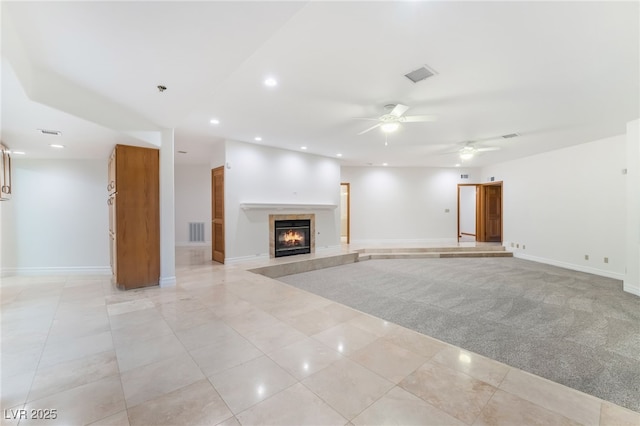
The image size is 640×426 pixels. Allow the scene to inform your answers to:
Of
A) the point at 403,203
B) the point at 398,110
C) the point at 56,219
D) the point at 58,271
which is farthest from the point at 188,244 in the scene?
the point at 398,110

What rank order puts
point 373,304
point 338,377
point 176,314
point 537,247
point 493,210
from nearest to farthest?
point 338,377 < point 176,314 < point 373,304 < point 537,247 < point 493,210

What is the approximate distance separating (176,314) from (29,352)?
3.80 ft

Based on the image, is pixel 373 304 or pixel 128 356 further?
pixel 373 304

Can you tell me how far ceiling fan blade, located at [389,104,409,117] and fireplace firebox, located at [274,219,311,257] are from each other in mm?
4045

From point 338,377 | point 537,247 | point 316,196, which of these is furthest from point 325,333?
point 537,247

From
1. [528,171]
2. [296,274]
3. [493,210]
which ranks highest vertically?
[528,171]

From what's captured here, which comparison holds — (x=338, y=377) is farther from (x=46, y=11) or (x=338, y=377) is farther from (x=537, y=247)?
(x=537, y=247)

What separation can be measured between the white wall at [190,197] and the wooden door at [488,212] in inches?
397

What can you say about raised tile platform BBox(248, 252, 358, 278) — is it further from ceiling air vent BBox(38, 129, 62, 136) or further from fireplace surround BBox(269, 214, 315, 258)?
ceiling air vent BBox(38, 129, 62, 136)

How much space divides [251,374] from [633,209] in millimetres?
6481

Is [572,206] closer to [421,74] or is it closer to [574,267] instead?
[574,267]

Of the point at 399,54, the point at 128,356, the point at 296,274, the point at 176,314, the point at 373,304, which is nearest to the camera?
the point at 128,356

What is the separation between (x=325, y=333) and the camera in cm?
263

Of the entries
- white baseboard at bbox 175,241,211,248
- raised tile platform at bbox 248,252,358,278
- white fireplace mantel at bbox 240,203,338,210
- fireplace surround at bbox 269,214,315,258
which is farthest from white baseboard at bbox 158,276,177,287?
white baseboard at bbox 175,241,211,248
